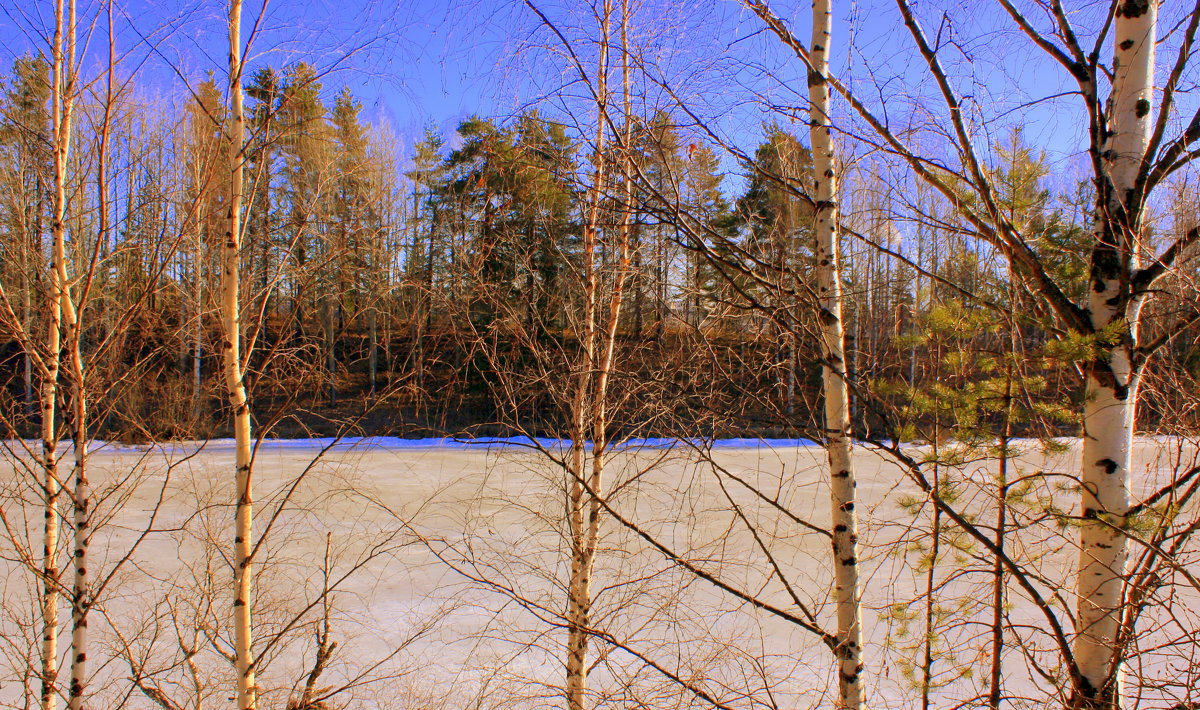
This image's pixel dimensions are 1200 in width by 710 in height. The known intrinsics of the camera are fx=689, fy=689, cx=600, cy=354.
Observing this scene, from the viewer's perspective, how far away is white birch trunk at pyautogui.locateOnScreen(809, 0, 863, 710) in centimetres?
234

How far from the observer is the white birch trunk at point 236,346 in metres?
3.15

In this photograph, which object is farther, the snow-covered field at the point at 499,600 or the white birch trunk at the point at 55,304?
the snow-covered field at the point at 499,600

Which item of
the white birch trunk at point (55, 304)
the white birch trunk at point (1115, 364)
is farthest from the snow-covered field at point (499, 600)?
the white birch trunk at point (1115, 364)

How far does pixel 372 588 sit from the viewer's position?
24.3 ft

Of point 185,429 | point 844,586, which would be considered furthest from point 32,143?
point 844,586

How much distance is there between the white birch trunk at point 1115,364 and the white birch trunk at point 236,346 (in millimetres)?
3258

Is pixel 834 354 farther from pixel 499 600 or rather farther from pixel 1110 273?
pixel 499 600

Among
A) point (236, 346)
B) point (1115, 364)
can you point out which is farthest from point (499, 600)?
point (1115, 364)

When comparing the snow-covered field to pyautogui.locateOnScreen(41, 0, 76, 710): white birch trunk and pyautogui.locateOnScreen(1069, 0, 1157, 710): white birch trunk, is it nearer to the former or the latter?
pyautogui.locateOnScreen(41, 0, 76, 710): white birch trunk

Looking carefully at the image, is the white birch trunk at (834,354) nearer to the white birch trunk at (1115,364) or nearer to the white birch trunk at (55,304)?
the white birch trunk at (1115,364)

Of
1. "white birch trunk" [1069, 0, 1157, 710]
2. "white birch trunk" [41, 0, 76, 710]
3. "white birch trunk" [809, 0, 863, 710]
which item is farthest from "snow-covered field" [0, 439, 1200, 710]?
"white birch trunk" [1069, 0, 1157, 710]

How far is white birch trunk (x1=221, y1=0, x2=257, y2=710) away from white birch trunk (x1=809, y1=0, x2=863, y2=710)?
250cm

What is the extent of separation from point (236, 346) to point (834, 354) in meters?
2.63

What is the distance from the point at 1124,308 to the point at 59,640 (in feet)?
27.4
